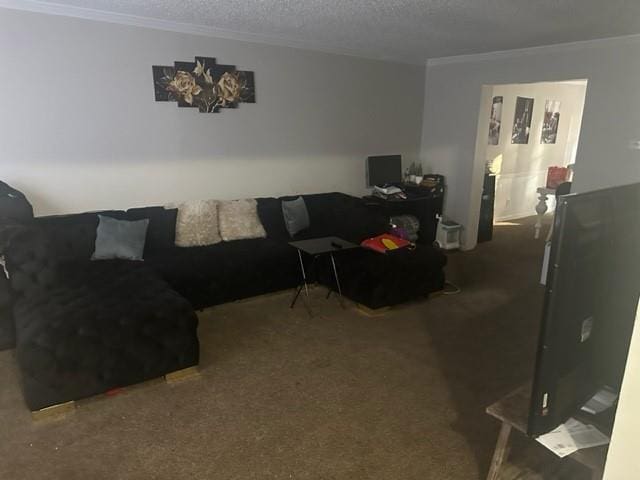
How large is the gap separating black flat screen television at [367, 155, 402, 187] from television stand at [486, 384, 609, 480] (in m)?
3.96

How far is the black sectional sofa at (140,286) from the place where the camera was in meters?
2.57

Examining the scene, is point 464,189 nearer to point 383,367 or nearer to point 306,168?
point 306,168

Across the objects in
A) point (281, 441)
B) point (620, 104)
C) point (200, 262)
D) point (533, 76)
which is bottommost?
point (281, 441)

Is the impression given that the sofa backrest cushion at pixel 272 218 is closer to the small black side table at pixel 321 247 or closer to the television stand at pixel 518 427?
the small black side table at pixel 321 247

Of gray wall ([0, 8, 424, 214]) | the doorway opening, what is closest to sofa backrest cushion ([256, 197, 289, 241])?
gray wall ([0, 8, 424, 214])

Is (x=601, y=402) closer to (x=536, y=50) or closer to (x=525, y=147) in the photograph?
(x=536, y=50)

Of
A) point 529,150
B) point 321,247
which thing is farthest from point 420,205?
point 529,150

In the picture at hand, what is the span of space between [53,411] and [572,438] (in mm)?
2600

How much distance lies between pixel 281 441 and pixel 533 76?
4.46 meters

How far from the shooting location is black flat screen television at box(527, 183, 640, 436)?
118 centimetres

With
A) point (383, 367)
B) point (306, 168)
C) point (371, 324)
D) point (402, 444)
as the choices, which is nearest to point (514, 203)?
point (306, 168)

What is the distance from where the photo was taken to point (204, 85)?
4.35 meters

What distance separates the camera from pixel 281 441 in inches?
94.0

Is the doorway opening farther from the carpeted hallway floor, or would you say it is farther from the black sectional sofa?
the carpeted hallway floor
